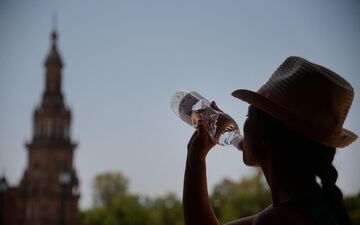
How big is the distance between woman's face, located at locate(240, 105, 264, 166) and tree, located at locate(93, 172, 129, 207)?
63.3 feet

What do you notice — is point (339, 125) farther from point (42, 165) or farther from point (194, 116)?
point (42, 165)

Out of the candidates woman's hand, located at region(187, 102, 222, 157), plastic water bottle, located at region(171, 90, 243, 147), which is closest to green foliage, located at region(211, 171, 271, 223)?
plastic water bottle, located at region(171, 90, 243, 147)

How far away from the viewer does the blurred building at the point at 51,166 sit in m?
15.8

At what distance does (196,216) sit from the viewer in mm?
648

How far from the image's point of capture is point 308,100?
0.60 m

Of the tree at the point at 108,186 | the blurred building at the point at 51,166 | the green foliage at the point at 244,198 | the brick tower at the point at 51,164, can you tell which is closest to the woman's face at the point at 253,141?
the green foliage at the point at 244,198

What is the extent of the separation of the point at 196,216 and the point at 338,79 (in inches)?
8.2

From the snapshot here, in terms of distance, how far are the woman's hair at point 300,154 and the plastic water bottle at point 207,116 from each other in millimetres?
96

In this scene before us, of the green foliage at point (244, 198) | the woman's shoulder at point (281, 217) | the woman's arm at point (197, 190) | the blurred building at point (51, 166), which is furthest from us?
the blurred building at point (51, 166)

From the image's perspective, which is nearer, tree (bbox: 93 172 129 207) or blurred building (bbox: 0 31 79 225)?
blurred building (bbox: 0 31 79 225)

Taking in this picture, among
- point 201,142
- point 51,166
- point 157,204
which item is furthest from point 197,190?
point 157,204

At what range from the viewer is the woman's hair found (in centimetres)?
59

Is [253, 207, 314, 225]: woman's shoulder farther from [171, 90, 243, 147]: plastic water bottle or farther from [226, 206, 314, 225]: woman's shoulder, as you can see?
[171, 90, 243, 147]: plastic water bottle

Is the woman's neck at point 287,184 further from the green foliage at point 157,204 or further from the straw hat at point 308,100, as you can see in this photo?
the green foliage at point 157,204
